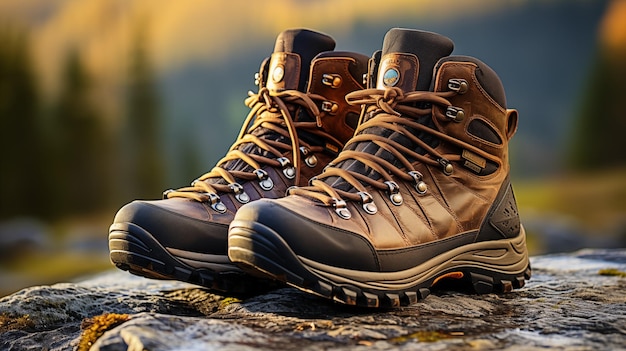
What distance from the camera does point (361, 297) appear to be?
1.25 m

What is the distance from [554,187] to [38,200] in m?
5.15

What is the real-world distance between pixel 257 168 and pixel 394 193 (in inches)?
14.5

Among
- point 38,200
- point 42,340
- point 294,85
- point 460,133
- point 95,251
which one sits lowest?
point 95,251

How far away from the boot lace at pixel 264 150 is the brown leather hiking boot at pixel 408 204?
Result: 0.17m

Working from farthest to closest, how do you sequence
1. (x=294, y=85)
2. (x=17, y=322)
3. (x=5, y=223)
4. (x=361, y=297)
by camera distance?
(x=5, y=223) < (x=294, y=85) < (x=17, y=322) < (x=361, y=297)

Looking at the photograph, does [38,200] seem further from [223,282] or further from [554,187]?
[223,282]

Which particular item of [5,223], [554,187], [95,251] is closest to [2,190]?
[5,223]

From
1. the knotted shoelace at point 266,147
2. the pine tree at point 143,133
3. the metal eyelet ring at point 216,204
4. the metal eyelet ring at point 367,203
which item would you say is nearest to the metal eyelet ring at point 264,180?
the knotted shoelace at point 266,147

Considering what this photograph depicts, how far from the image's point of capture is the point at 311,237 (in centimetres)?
122

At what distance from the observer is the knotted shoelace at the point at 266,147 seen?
5.18 feet

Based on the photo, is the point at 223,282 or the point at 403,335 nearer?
the point at 403,335

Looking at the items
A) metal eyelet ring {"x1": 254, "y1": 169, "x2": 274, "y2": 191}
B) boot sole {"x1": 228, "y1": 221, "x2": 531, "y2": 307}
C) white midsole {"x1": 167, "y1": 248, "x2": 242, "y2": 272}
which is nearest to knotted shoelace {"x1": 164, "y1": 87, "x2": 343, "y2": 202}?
metal eyelet ring {"x1": 254, "y1": 169, "x2": 274, "y2": 191}

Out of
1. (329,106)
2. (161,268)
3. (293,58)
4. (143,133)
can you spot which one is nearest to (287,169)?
(329,106)

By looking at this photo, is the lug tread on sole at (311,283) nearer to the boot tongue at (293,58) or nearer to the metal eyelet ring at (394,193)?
the metal eyelet ring at (394,193)
